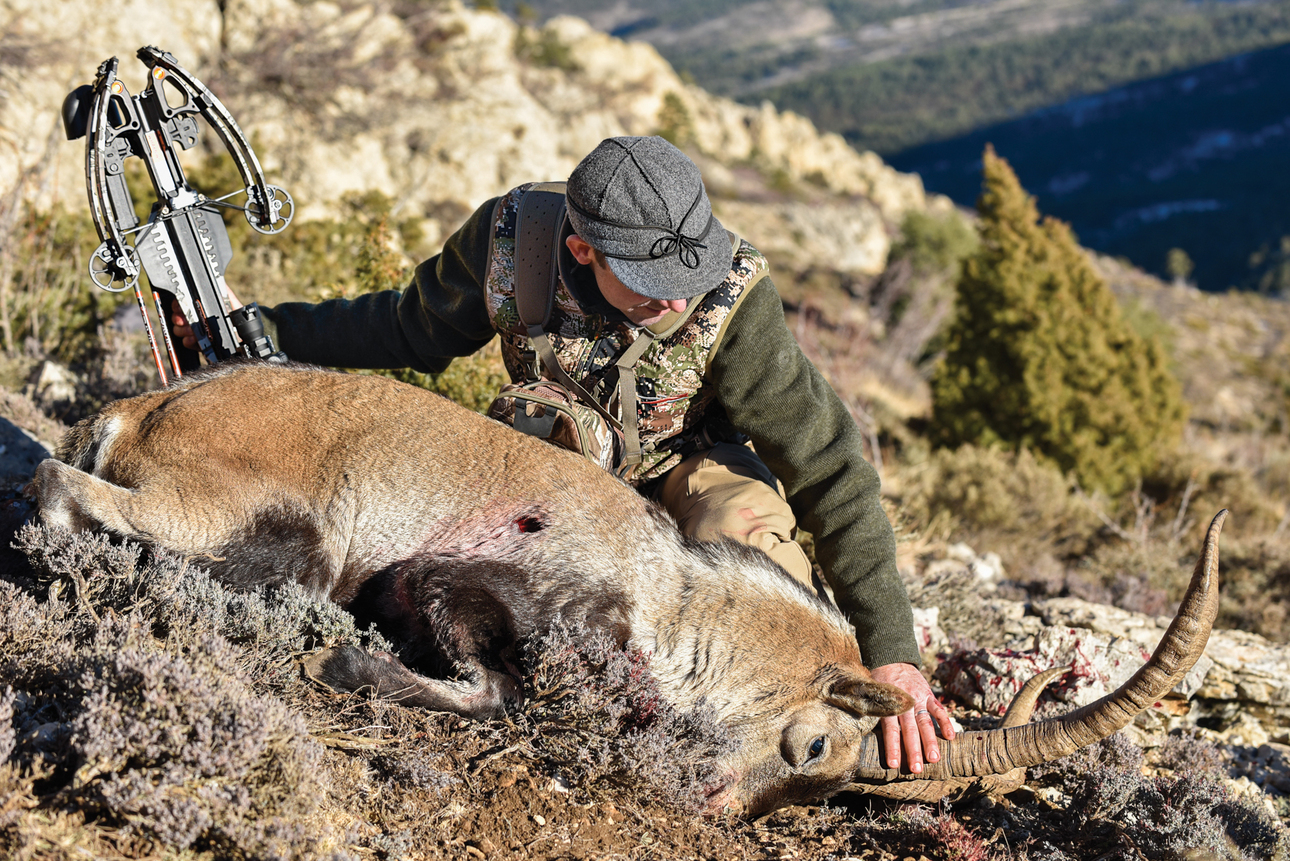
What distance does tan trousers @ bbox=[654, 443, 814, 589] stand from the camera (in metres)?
3.24

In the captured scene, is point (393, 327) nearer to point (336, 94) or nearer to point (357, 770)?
point (357, 770)

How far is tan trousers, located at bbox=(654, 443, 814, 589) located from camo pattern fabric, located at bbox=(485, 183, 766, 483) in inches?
7.6

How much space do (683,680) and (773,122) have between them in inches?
1975

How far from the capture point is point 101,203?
3408 mm

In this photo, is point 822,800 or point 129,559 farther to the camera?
point 822,800

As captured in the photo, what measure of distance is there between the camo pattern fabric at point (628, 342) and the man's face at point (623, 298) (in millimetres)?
104

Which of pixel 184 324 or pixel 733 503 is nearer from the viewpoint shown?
pixel 733 503

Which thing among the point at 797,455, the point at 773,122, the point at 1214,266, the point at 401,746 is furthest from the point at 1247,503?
the point at 1214,266

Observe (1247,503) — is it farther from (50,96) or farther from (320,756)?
(50,96)

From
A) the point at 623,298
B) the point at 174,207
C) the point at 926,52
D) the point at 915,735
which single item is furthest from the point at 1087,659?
the point at 926,52

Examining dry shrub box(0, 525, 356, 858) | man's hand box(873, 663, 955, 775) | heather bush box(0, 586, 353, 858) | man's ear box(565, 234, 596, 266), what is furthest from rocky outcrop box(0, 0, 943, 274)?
man's hand box(873, 663, 955, 775)

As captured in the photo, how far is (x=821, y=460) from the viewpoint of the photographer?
10.6 ft

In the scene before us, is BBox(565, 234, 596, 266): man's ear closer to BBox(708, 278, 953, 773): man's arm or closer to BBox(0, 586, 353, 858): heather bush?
BBox(708, 278, 953, 773): man's arm

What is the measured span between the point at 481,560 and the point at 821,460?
49.8 inches
